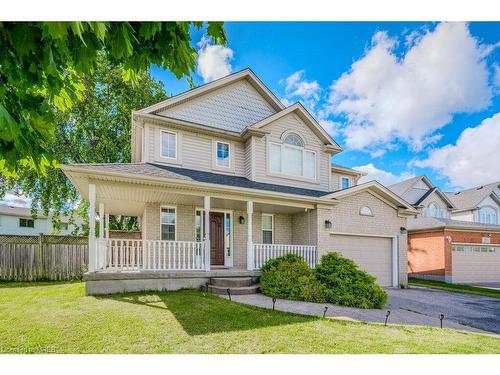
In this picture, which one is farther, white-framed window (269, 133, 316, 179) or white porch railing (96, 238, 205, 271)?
white-framed window (269, 133, 316, 179)

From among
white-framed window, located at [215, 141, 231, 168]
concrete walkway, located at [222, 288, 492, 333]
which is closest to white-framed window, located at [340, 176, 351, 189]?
white-framed window, located at [215, 141, 231, 168]

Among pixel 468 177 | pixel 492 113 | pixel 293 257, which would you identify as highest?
pixel 492 113

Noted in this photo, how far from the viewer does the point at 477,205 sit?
16.6 m

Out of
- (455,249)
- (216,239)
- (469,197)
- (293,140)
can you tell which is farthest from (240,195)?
(469,197)

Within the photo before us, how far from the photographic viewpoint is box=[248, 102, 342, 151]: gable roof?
31.0ft

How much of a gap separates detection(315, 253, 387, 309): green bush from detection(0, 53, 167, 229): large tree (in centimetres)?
1093

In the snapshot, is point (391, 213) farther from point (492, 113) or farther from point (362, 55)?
point (362, 55)

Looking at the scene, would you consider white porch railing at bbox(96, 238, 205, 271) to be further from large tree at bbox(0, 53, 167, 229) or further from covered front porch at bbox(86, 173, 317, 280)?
large tree at bbox(0, 53, 167, 229)

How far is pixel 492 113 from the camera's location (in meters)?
4.39

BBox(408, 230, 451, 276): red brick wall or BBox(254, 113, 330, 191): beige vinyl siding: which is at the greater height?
BBox(254, 113, 330, 191): beige vinyl siding

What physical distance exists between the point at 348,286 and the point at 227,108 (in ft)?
20.1

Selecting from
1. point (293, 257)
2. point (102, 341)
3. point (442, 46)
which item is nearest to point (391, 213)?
point (293, 257)
